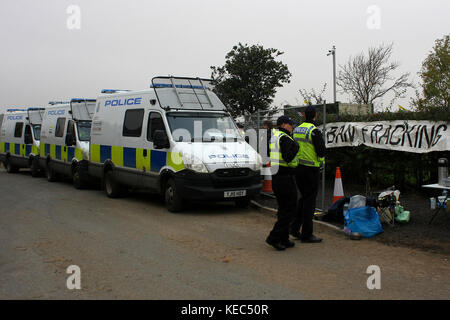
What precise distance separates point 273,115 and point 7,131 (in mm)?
14211

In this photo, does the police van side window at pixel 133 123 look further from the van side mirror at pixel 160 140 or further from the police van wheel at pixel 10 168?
the police van wheel at pixel 10 168

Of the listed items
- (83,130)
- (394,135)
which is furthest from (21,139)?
(394,135)

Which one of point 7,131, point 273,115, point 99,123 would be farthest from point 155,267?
point 7,131

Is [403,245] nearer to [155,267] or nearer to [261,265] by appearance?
[261,265]

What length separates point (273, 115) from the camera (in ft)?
36.7

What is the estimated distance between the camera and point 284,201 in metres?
6.55

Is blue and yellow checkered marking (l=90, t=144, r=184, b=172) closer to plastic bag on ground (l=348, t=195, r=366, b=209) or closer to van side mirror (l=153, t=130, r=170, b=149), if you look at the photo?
van side mirror (l=153, t=130, r=170, b=149)

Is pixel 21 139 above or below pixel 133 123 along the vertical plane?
below

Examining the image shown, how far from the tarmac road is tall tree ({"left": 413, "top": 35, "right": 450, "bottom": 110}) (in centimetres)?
2501

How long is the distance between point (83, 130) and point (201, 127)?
617 cm

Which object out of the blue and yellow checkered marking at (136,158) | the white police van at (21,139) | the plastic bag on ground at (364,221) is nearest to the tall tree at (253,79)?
the white police van at (21,139)

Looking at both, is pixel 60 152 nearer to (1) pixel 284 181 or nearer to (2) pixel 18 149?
(2) pixel 18 149

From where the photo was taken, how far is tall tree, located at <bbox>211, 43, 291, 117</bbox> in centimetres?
3694

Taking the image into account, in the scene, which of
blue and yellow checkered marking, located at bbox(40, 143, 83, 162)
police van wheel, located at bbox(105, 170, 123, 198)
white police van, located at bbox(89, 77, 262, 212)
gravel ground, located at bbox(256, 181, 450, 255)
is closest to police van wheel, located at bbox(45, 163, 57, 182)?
blue and yellow checkered marking, located at bbox(40, 143, 83, 162)
